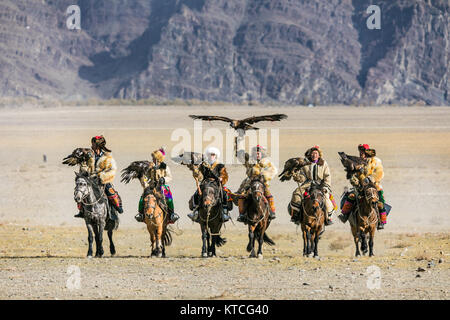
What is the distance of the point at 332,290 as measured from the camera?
14.5 meters

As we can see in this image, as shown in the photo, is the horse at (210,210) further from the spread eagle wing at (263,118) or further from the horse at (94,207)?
the horse at (94,207)

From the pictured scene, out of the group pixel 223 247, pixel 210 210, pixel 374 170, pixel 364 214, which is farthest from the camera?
pixel 223 247

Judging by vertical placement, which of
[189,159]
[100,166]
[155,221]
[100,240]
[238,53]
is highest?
[238,53]

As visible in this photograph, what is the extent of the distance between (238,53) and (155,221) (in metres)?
156

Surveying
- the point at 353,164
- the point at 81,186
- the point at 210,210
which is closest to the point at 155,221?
the point at 210,210

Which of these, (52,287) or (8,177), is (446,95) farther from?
(52,287)

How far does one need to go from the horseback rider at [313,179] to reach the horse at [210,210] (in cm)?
144

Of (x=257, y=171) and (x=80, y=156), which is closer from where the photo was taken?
(x=257, y=171)

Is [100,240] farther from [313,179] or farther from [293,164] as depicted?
Answer: [313,179]

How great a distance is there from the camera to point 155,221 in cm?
1794

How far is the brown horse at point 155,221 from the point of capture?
17.7 meters

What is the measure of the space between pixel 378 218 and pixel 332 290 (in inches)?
166

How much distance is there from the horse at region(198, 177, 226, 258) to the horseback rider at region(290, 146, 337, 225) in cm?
144

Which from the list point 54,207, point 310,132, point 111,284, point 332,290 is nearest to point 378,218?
point 332,290
